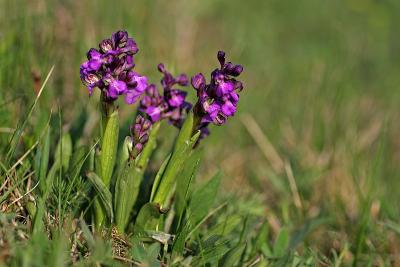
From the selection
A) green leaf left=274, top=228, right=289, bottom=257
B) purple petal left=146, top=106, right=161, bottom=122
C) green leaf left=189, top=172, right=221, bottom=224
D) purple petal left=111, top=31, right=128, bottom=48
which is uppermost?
purple petal left=111, top=31, right=128, bottom=48

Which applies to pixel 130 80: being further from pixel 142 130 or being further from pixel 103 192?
pixel 103 192

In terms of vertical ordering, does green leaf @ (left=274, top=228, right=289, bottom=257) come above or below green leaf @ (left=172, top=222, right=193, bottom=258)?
above

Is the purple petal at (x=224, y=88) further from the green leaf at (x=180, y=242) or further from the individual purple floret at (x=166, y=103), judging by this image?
the green leaf at (x=180, y=242)

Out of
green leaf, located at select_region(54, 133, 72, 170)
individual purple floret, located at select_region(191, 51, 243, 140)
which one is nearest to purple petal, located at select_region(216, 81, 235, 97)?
individual purple floret, located at select_region(191, 51, 243, 140)

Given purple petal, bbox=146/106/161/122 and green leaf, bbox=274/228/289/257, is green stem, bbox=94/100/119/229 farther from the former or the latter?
green leaf, bbox=274/228/289/257

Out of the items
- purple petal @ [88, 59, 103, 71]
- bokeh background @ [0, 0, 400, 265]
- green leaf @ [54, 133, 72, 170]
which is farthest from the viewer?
bokeh background @ [0, 0, 400, 265]

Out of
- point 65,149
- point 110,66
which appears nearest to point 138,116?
point 110,66

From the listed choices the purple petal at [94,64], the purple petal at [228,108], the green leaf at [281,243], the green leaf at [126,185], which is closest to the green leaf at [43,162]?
the green leaf at [126,185]
